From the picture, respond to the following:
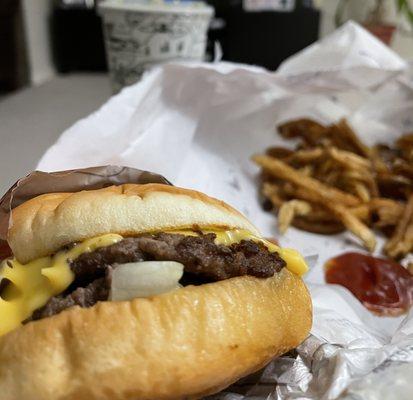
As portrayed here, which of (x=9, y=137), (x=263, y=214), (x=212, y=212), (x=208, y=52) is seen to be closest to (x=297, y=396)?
(x=212, y=212)

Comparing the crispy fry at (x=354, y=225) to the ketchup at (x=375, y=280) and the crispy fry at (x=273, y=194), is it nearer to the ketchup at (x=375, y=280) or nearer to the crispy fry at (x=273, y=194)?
the ketchup at (x=375, y=280)

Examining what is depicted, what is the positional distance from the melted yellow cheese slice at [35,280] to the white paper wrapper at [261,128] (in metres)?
0.29

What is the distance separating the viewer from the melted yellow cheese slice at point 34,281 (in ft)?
2.42

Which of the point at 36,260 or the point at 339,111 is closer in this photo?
the point at 36,260

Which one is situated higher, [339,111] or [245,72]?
[245,72]

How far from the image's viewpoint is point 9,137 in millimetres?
2273

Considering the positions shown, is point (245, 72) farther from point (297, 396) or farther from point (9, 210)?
point (297, 396)

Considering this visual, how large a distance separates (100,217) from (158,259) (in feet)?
0.34

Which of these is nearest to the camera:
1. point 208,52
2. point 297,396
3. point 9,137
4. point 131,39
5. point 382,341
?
point 297,396

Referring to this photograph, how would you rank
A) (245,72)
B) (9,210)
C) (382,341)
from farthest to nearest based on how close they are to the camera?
(245,72) → (382,341) → (9,210)

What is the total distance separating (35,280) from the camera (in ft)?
2.55

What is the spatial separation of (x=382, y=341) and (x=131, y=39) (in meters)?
1.36

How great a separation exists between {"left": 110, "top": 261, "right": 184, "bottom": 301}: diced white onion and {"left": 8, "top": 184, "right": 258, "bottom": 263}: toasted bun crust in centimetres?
7

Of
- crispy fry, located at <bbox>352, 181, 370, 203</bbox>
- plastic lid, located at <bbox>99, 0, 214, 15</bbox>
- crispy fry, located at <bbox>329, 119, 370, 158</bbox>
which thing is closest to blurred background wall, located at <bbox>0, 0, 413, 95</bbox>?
plastic lid, located at <bbox>99, 0, 214, 15</bbox>
